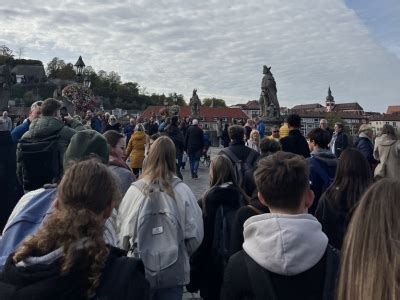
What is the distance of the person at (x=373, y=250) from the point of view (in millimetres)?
1374

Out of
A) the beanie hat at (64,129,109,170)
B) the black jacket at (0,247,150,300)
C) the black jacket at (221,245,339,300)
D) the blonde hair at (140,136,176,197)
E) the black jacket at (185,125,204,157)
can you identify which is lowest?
the black jacket at (185,125,204,157)

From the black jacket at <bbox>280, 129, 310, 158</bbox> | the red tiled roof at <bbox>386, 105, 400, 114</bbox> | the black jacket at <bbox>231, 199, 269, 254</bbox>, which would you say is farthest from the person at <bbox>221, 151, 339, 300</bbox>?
the red tiled roof at <bbox>386, 105, 400, 114</bbox>

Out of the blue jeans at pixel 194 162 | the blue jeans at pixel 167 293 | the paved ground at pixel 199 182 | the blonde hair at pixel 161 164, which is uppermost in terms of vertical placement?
the blonde hair at pixel 161 164

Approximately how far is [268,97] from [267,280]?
59.0ft

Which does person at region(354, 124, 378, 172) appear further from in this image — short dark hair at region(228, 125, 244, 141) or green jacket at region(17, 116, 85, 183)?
green jacket at region(17, 116, 85, 183)

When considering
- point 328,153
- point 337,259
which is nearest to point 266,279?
point 337,259

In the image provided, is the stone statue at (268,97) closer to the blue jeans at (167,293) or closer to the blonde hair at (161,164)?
the blonde hair at (161,164)

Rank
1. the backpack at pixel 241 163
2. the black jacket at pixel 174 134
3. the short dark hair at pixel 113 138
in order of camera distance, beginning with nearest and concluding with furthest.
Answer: the short dark hair at pixel 113 138 < the backpack at pixel 241 163 < the black jacket at pixel 174 134

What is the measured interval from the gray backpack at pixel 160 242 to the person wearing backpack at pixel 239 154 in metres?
2.16

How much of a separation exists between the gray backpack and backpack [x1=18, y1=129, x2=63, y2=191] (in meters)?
2.18

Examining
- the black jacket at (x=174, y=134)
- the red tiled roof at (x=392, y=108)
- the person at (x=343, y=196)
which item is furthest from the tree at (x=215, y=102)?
the person at (x=343, y=196)

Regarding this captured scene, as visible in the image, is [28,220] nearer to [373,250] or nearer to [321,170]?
[373,250]

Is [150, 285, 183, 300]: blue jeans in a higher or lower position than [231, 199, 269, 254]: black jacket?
lower

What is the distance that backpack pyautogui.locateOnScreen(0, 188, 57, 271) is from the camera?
242 centimetres
